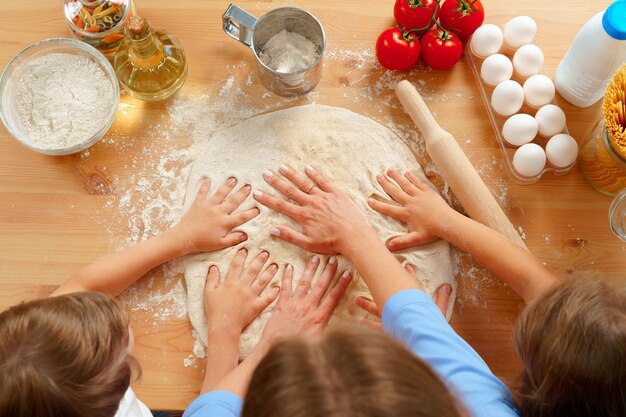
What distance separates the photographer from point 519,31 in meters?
1.03

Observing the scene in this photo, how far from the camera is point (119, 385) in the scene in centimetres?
77

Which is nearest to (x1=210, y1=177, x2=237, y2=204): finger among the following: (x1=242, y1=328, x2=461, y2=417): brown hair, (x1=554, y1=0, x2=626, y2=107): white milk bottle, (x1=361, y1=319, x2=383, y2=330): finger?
(x1=361, y1=319, x2=383, y2=330): finger

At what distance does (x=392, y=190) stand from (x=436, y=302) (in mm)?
203

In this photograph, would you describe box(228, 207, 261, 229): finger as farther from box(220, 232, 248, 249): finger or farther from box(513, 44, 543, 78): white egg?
box(513, 44, 543, 78): white egg

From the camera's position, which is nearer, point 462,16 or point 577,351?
point 577,351

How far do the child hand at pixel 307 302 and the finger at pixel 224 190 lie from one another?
0.55 ft

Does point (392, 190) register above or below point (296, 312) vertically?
above

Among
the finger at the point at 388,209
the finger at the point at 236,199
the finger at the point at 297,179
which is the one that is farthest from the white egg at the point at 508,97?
the finger at the point at 236,199

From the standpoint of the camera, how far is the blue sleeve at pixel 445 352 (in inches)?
31.8

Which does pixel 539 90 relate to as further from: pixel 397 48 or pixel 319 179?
pixel 319 179

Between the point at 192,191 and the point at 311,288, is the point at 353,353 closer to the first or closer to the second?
the point at 311,288

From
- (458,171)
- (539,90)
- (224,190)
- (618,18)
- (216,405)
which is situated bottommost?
(216,405)

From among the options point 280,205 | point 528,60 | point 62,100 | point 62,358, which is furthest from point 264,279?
point 528,60

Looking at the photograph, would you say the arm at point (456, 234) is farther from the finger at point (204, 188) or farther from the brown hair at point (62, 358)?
the brown hair at point (62, 358)
